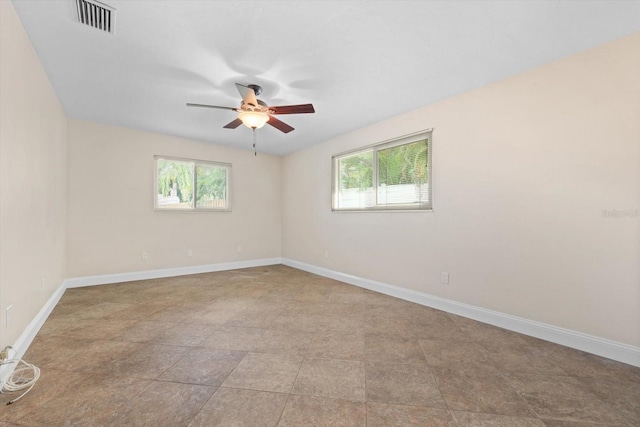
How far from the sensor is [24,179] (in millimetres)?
2131

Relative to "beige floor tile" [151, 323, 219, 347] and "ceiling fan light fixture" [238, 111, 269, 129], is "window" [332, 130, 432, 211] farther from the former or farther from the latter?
"beige floor tile" [151, 323, 219, 347]

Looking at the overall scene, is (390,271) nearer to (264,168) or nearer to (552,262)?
(552,262)

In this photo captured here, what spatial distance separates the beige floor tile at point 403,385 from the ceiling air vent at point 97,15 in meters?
3.08

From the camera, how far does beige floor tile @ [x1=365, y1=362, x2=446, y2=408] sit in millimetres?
1569

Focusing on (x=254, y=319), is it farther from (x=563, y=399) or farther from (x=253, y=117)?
(x=563, y=399)

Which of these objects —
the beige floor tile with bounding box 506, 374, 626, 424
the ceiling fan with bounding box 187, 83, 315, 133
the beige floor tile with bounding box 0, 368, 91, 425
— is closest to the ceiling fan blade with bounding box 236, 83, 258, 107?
the ceiling fan with bounding box 187, 83, 315, 133

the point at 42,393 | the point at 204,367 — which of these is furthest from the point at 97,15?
the point at 204,367

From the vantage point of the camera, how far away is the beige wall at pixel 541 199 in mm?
2041

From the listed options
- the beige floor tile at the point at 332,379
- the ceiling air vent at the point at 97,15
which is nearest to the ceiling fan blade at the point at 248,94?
the ceiling air vent at the point at 97,15

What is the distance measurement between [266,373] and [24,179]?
2.44m

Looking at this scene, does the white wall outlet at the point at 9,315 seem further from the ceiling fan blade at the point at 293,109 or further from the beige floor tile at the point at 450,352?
the beige floor tile at the point at 450,352

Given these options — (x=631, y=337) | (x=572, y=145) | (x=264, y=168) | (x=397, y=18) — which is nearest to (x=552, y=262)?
(x=631, y=337)

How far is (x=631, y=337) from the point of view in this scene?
198 cm

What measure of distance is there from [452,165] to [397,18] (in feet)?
5.73
